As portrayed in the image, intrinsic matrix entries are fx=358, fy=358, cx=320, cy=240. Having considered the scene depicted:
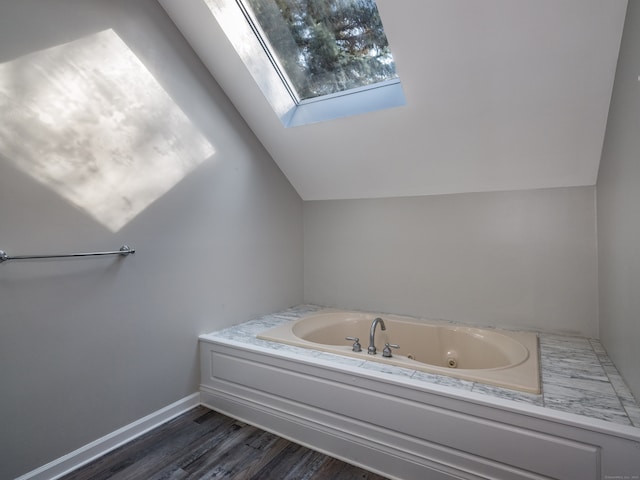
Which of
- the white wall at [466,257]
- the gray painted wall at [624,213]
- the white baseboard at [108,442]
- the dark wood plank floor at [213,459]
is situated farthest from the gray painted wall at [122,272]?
the gray painted wall at [624,213]

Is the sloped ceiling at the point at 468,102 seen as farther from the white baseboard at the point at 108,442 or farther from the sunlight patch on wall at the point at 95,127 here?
the white baseboard at the point at 108,442

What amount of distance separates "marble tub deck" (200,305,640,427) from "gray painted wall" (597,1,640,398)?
0.25 ft

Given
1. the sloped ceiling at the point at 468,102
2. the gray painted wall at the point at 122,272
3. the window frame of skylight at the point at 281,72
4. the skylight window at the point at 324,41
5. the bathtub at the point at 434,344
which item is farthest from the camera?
the window frame of skylight at the point at 281,72

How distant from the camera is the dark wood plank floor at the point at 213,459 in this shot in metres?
1.68

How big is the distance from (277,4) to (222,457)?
2.56 meters

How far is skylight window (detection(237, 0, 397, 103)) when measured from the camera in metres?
2.08

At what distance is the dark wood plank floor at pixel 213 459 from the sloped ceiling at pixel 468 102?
1903 millimetres

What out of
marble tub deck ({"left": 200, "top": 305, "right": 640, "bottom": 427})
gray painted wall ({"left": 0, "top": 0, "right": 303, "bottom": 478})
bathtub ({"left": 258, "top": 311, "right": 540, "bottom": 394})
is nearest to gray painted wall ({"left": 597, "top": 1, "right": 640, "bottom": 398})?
marble tub deck ({"left": 200, "top": 305, "right": 640, "bottom": 427})

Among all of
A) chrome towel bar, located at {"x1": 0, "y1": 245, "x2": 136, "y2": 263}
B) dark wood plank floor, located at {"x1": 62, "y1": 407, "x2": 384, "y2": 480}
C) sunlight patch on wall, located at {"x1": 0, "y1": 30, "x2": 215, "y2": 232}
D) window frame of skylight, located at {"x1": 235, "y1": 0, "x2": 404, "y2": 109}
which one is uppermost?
window frame of skylight, located at {"x1": 235, "y1": 0, "x2": 404, "y2": 109}

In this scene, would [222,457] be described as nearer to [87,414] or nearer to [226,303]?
[87,414]

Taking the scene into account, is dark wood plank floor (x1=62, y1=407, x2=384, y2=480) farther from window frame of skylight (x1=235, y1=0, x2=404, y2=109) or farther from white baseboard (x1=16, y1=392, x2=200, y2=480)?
window frame of skylight (x1=235, y1=0, x2=404, y2=109)

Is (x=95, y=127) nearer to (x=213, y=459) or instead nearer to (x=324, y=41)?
(x=324, y=41)

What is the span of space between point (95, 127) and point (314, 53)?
1.38 meters

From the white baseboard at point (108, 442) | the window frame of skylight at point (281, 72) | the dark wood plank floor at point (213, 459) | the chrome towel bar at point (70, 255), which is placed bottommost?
the dark wood plank floor at point (213, 459)
